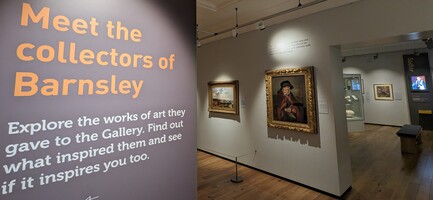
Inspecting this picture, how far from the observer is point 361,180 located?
3.55 meters

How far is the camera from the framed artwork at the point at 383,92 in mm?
8204

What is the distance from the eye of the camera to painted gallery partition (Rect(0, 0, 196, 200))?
35.4 inches

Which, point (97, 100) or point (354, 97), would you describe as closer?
point (97, 100)

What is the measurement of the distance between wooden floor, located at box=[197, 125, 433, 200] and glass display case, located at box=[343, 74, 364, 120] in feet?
8.43

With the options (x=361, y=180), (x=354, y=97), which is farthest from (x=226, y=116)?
(x=354, y=97)

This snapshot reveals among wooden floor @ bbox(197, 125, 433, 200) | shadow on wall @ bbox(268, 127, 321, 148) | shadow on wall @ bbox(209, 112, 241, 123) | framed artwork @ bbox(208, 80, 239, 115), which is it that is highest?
framed artwork @ bbox(208, 80, 239, 115)

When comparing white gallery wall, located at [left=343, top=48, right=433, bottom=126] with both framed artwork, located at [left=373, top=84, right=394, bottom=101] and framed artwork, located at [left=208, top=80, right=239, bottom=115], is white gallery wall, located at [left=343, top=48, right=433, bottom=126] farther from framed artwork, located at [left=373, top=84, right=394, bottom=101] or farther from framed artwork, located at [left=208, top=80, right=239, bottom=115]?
framed artwork, located at [left=208, top=80, right=239, bottom=115]

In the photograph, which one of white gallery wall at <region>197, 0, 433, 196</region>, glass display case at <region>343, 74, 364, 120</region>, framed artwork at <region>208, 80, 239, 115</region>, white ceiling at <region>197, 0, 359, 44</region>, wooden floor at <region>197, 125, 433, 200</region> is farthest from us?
glass display case at <region>343, 74, 364, 120</region>

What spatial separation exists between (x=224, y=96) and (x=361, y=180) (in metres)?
3.22

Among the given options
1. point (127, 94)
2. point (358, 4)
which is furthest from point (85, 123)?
point (358, 4)

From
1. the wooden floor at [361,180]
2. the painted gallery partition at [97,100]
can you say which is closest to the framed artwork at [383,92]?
the wooden floor at [361,180]

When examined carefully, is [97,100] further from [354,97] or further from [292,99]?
[354,97]

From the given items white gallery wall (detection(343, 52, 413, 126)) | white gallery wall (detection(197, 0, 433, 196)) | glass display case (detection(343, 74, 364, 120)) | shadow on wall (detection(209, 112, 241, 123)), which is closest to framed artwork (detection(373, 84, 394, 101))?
white gallery wall (detection(343, 52, 413, 126))

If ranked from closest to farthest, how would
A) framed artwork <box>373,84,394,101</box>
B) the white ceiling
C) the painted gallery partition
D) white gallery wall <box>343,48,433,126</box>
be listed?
the painted gallery partition < the white ceiling < white gallery wall <box>343,48,433,126</box> < framed artwork <box>373,84,394,101</box>
